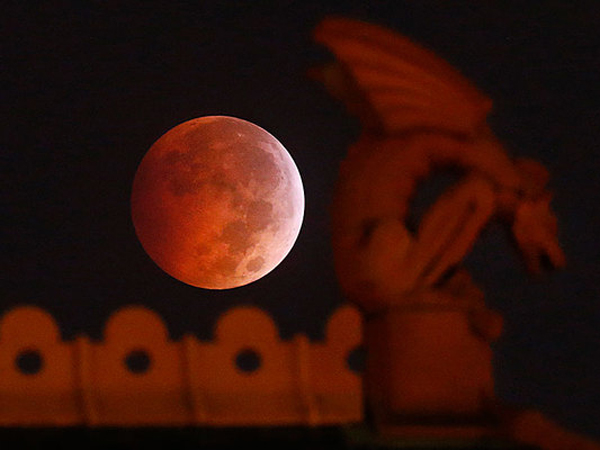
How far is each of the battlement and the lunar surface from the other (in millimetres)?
177

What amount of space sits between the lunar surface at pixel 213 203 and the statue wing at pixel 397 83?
1.21 feet

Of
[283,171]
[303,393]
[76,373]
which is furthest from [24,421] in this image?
[283,171]

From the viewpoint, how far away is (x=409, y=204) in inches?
110

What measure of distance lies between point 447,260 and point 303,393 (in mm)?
582

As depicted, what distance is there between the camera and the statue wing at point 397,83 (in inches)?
110

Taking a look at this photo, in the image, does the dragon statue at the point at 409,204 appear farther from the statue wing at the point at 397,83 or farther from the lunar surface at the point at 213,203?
the lunar surface at the point at 213,203

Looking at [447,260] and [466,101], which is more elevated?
[466,101]

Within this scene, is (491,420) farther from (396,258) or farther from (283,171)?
(283,171)

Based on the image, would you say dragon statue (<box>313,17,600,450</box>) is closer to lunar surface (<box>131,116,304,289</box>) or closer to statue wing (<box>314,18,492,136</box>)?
statue wing (<box>314,18,492,136</box>)

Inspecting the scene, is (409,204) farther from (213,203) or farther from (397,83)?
(213,203)

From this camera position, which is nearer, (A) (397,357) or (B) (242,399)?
(A) (397,357)

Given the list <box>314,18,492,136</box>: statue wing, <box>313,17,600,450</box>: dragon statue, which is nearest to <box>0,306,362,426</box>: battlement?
<box>313,17,600,450</box>: dragon statue

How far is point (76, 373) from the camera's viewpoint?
284cm

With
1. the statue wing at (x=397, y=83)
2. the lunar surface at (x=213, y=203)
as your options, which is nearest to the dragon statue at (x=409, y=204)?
the statue wing at (x=397, y=83)
